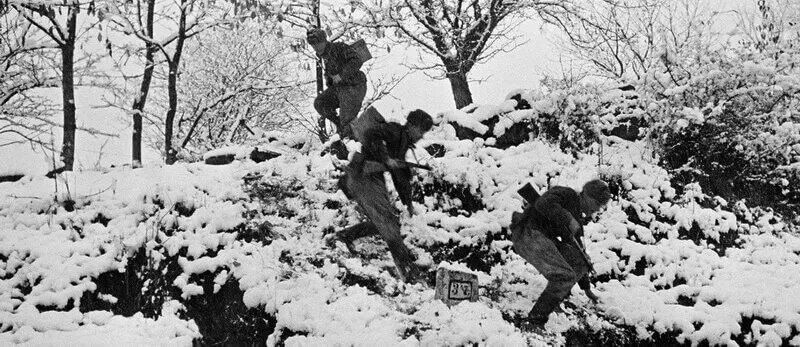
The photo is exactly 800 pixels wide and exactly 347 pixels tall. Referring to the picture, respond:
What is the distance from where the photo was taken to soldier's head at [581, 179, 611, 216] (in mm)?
5094

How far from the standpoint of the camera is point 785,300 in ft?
18.6

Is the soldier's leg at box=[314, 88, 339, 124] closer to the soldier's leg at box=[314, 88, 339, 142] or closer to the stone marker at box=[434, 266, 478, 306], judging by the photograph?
the soldier's leg at box=[314, 88, 339, 142]

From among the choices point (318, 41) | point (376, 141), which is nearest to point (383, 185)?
point (376, 141)

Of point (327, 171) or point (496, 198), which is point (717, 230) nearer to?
point (496, 198)

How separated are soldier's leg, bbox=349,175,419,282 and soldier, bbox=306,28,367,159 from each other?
1.41 meters

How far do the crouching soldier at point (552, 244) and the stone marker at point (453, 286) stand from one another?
1.64 ft

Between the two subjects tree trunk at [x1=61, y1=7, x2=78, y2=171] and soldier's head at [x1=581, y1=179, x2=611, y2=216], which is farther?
tree trunk at [x1=61, y1=7, x2=78, y2=171]

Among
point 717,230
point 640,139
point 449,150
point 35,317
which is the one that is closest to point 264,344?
point 35,317

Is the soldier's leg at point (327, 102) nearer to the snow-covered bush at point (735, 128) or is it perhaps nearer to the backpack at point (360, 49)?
the backpack at point (360, 49)

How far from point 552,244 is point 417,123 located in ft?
5.03

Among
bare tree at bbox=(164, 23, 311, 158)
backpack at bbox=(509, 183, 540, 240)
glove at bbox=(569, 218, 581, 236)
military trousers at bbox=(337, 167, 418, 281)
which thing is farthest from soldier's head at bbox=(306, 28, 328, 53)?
bare tree at bbox=(164, 23, 311, 158)

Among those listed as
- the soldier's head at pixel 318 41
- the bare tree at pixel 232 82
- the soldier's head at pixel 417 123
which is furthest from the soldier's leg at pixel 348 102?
the bare tree at pixel 232 82

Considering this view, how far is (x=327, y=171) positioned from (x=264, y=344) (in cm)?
308

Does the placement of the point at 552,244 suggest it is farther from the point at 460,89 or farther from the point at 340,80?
the point at 460,89
